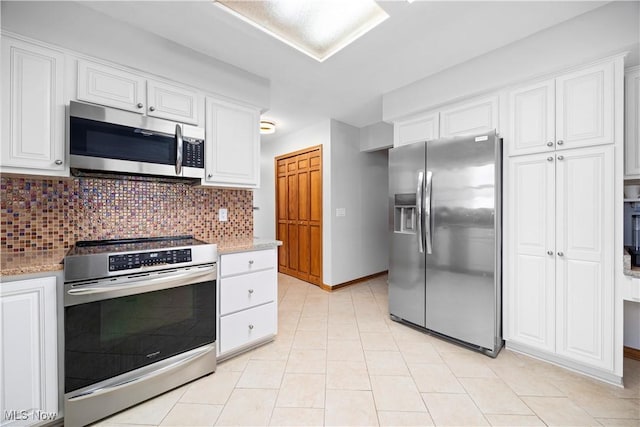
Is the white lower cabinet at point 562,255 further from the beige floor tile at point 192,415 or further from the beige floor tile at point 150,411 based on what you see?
the beige floor tile at point 150,411

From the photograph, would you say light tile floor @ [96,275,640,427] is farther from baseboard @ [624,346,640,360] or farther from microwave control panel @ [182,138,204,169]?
microwave control panel @ [182,138,204,169]

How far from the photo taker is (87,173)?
1.82 m

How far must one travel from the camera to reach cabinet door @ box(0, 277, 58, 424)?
4.14 ft

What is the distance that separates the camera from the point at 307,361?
6.83ft

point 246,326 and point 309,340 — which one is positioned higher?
point 246,326

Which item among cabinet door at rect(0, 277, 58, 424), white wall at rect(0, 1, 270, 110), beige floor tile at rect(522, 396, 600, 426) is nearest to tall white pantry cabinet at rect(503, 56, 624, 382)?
beige floor tile at rect(522, 396, 600, 426)

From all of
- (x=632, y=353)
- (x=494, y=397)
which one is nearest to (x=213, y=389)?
(x=494, y=397)

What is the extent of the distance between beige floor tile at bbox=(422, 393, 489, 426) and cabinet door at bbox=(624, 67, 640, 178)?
6.53ft

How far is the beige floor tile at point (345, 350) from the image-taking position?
213cm

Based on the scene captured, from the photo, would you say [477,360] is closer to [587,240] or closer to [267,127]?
[587,240]

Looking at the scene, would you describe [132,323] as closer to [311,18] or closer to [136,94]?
[136,94]

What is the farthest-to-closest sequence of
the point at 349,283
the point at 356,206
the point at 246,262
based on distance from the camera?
the point at 356,206, the point at 349,283, the point at 246,262

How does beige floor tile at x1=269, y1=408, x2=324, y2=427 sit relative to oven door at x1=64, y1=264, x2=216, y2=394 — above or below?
below

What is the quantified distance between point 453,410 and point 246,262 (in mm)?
1713
